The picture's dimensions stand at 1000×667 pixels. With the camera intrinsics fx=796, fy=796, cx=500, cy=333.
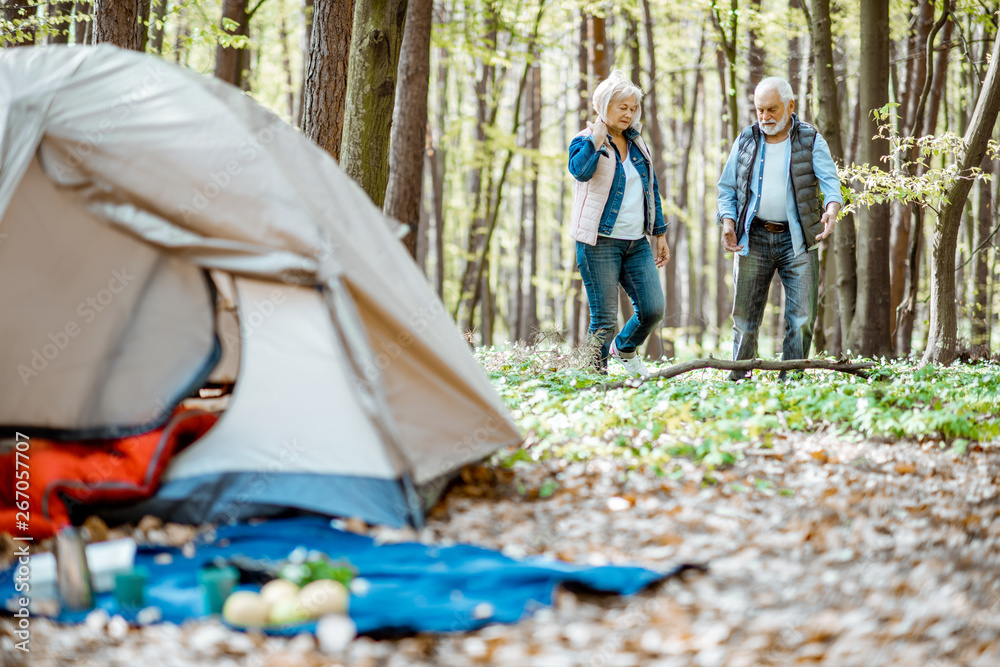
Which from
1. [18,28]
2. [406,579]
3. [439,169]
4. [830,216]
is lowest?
[406,579]

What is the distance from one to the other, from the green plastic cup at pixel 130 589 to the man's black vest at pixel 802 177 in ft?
13.9

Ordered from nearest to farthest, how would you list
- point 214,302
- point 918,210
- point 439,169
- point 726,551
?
point 726,551, point 214,302, point 918,210, point 439,169

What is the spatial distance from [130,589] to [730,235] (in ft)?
13.6

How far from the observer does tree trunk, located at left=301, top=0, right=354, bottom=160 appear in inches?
223

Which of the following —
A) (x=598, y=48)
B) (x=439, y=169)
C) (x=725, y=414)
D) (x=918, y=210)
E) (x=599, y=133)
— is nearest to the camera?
(x=725, y=414)

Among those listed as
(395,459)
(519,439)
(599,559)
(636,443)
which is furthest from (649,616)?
(636,443)

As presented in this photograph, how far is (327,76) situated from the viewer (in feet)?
18.7

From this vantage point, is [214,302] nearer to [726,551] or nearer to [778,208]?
[726,551]

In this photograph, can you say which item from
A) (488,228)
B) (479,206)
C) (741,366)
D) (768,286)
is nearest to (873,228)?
(768,286)

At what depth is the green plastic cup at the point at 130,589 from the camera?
7.91ft

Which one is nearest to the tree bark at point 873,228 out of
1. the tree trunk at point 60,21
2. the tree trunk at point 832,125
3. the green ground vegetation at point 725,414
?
the tree trunk at point 832,125

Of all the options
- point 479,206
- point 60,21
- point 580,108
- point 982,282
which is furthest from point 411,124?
point 982,282

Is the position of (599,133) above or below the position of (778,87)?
below

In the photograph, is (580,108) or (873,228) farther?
(580,108)
